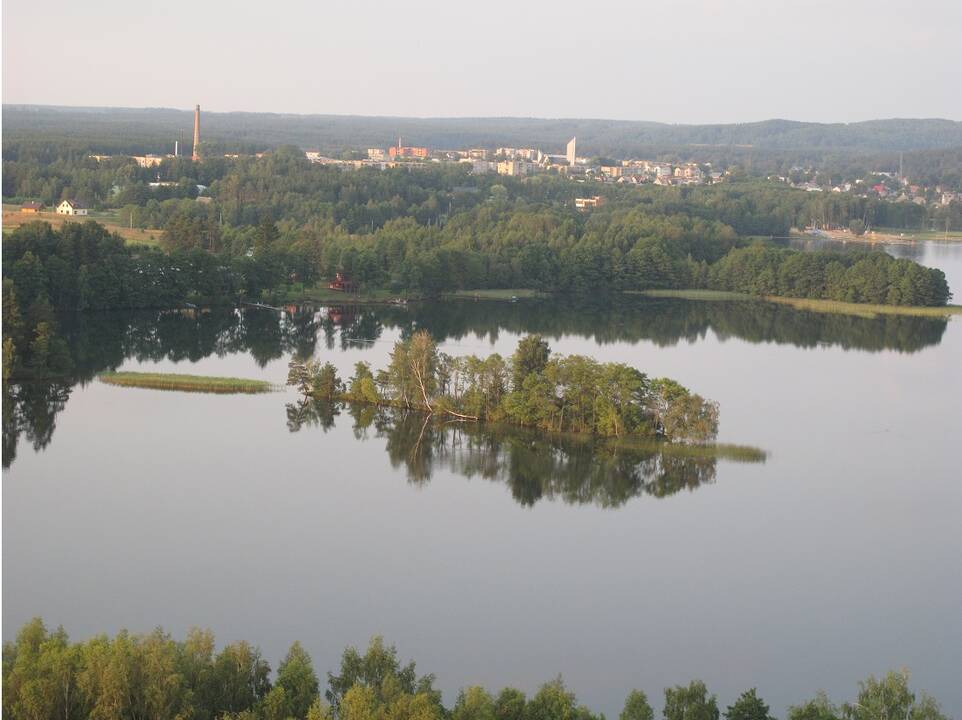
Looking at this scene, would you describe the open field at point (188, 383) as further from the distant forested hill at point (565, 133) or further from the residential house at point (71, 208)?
the distant forested hill at point (565, 133)

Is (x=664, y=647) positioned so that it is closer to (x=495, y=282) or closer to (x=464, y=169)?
(x=495, y=282)

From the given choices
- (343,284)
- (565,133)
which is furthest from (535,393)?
(565,133)

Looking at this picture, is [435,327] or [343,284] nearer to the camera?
[435,327]

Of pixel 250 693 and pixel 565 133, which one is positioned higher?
pixel 250 693

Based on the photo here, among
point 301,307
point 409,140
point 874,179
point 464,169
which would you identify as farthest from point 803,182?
point 301,307

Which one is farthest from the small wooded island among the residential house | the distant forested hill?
the distant forested hill

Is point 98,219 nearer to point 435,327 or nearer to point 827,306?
point 435,327
